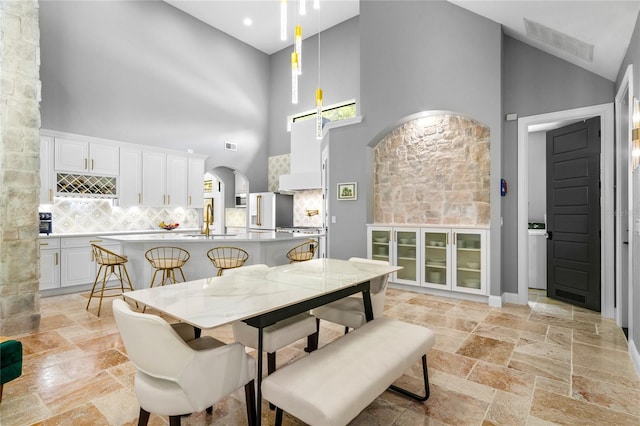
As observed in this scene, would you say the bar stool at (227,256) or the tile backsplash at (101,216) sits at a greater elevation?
the tile backsplash at (101,216)

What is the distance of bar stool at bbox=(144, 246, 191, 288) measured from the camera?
379 centimetres

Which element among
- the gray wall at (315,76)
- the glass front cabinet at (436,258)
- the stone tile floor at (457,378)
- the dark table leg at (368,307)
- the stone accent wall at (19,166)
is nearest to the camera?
the stone tile floor at (457,378)

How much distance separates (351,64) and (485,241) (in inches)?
205

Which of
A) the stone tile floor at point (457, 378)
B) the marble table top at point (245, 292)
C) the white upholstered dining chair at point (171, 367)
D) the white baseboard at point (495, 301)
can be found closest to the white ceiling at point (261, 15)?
the marble table top at point (245, 292)

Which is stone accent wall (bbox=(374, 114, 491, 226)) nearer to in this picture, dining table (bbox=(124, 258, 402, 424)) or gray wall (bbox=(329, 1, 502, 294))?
gray wall (bbox=(329, 1, 502, 294))

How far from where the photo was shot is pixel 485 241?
4.30 meters

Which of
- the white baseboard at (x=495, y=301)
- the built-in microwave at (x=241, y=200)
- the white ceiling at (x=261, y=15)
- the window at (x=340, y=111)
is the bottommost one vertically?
the white baseboard at (x=495, y=301)

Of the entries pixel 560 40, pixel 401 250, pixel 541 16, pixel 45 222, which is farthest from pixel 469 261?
pixel 45 222

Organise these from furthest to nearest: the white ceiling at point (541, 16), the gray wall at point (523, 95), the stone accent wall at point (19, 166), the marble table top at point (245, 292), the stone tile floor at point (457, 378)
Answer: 1. the gray wall at point (523, 95)
2. the stone accent wall at point (19, 166)
3. the white ceiling at point (541, 16)
4. the stone tile floor at point (457, 378)
5. the marble table top at point (245, 292)

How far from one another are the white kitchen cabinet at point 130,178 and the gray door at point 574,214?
6737 mm

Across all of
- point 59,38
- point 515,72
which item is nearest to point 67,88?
point 59,38

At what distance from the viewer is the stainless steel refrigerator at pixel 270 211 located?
7.85 m

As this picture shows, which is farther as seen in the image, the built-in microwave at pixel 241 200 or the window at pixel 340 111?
the built-in microwave at pixel 241 200

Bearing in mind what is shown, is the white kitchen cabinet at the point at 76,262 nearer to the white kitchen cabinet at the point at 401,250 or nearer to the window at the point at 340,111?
the white kitchen cabinet at the point at 401,250
